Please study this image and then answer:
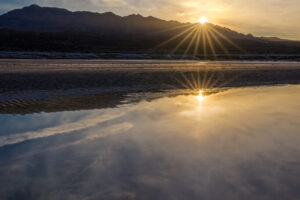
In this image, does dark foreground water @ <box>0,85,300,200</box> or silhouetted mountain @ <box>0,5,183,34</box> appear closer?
dark foreground water @ <box>0,85,300,200</box>

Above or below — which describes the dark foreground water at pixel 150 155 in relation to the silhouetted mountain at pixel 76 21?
below

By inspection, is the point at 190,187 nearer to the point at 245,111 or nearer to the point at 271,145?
the point at 271,145

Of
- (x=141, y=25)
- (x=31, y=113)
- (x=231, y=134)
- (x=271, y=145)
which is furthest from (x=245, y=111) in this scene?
(x=141, y=25)

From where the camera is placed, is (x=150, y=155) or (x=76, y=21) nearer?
(x=150, y=155)

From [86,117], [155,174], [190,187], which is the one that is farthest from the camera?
[86,117]

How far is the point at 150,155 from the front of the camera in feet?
15.5

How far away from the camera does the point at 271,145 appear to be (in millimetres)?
5262

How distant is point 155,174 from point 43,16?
665 ft

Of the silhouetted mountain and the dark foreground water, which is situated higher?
the silhouetted mountain

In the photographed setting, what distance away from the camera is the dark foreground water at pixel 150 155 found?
3586 millimetres

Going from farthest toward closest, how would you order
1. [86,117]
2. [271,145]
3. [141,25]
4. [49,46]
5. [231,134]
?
[141,25] < [49,46] < [86,117] < [231,134] < [271,145]

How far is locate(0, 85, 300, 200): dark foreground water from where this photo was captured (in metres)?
3.59

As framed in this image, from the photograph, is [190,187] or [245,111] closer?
[190,187]

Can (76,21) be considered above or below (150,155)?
above
